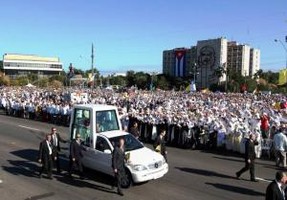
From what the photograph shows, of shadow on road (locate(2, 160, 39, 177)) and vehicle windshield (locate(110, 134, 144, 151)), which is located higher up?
vehicle windshield (locate(110, 134, 144, 151))

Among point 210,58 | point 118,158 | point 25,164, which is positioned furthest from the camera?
point 210,58

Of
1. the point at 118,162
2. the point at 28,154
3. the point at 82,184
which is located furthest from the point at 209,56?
the point at 118,162

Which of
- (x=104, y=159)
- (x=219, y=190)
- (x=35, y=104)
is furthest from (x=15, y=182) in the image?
(x=35, y=104)

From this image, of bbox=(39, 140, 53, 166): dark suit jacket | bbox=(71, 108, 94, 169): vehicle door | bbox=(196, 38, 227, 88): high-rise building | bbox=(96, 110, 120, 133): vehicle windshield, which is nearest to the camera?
bbox=(39, 140, 53, 166): dark suit jacket

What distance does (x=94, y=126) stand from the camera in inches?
554

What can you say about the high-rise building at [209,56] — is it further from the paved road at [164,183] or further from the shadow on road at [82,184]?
the shadow on road at [82,184]

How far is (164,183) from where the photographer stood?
13.1 m

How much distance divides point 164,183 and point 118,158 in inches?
76.6

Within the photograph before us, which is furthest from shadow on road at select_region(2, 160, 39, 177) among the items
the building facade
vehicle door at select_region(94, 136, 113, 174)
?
the building facade

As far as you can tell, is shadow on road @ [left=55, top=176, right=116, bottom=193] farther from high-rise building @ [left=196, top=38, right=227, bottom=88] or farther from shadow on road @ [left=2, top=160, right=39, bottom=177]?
high-rise building @ [left=196, top=38, right=227, bottom=88]

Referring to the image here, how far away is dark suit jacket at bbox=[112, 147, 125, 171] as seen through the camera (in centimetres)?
1180

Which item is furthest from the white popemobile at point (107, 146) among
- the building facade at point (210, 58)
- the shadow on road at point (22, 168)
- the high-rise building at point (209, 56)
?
the high-rise building at point (209, 56)

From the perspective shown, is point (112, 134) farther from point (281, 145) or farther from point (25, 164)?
point (281, 145)

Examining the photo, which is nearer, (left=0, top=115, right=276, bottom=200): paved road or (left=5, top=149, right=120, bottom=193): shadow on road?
(left=0, top=115, right=276, bottom=200): paved road
